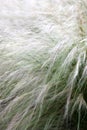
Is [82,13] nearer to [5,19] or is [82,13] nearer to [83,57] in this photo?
[83,57]

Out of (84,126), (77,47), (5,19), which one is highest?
(5,19)

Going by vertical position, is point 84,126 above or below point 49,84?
below

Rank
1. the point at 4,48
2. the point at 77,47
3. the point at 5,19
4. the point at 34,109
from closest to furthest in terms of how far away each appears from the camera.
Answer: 1. the point at 34,109
2. the point at 77,47
3. the point at 4,48
4. the point at 5,19

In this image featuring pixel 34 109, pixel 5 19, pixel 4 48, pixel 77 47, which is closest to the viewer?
pixel 34 109

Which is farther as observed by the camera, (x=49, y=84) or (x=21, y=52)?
(x=21, y=52)

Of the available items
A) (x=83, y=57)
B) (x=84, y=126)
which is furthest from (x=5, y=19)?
(x=84, y=126)

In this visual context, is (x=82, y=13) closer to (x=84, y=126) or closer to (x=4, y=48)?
(x=4, y=48)

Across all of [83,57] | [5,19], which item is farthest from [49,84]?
[5,19]
